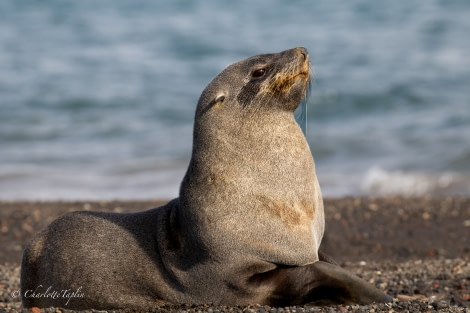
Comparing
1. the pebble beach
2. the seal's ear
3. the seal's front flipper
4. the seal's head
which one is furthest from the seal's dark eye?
the pebble beach

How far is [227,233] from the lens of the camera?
18.7ft

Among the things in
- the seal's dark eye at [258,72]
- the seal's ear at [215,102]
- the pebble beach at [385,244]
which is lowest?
the pebble beach at [385,244]

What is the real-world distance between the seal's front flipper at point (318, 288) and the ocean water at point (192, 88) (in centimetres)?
517

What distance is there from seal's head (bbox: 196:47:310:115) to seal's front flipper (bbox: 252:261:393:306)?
1.26m

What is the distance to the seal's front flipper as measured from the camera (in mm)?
5590

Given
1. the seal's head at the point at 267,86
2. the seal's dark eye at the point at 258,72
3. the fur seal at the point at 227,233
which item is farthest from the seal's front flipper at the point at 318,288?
the seal's dark eye at the point at 258,72

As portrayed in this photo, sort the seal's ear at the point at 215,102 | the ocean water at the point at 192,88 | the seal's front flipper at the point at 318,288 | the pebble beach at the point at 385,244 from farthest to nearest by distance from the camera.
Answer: the ocean water at the point at 192,88
the pebble beach at the point at 385,244
the seal's ear at the point at 215,102
the seal's front flipper at the point at 318,288

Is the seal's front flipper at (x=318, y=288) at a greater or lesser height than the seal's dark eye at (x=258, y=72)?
lesser

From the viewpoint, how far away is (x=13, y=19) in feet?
113

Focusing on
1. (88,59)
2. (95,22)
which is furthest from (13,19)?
(88,59)

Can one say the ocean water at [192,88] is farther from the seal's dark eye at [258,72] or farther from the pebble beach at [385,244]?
the seal's dark eye at [258,72]

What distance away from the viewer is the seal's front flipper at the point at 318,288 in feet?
18.3
